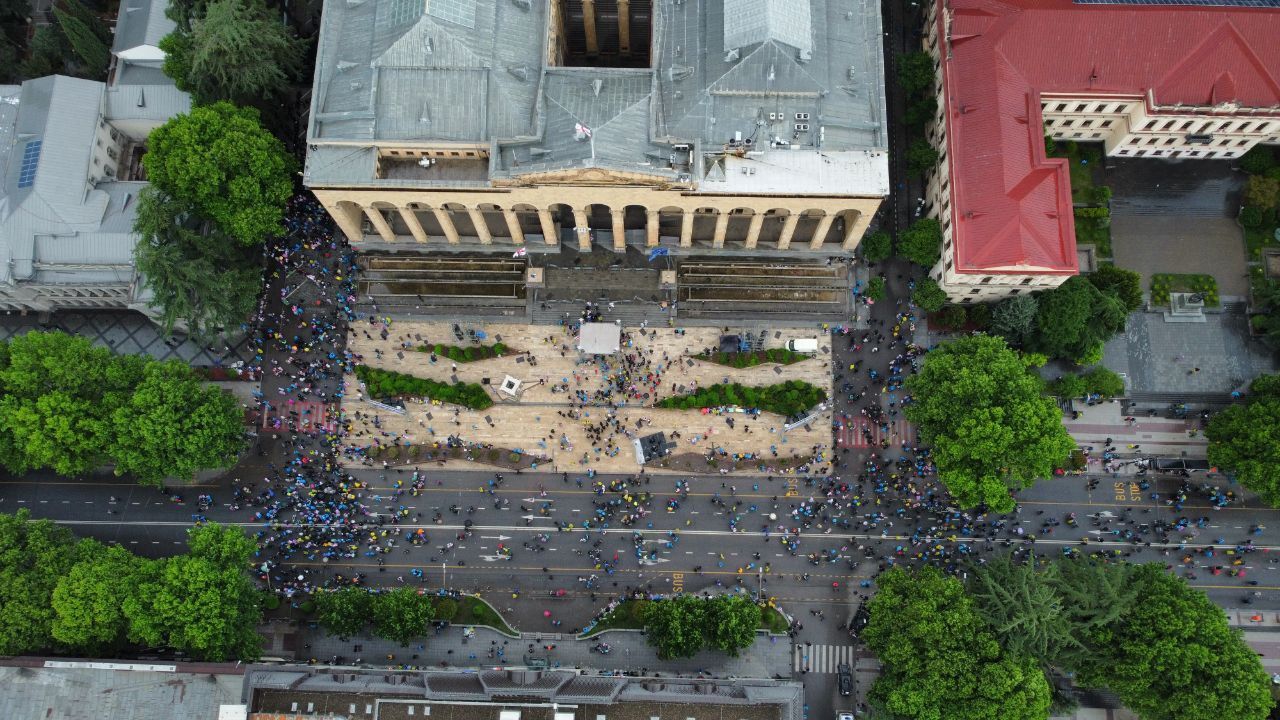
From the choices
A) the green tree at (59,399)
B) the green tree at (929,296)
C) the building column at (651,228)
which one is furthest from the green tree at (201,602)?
the green tree at (929,296)

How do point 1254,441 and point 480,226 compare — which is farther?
point 480,226

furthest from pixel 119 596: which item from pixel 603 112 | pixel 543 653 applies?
pixel 603 112

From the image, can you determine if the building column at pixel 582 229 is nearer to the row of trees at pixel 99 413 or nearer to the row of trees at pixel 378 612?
the row of trees at pixel 99 413

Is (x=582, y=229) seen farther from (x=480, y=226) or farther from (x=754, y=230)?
(x=754, y=230)

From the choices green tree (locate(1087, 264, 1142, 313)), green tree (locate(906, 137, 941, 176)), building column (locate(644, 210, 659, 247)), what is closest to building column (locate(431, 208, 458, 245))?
building column (locate(644, 210, 659, 247))

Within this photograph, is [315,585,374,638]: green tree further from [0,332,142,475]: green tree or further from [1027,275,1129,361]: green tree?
[1027,275,1129,361]: green tree

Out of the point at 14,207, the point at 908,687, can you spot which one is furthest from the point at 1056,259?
the point at 14,207

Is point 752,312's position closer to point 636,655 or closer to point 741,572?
point 741,572
